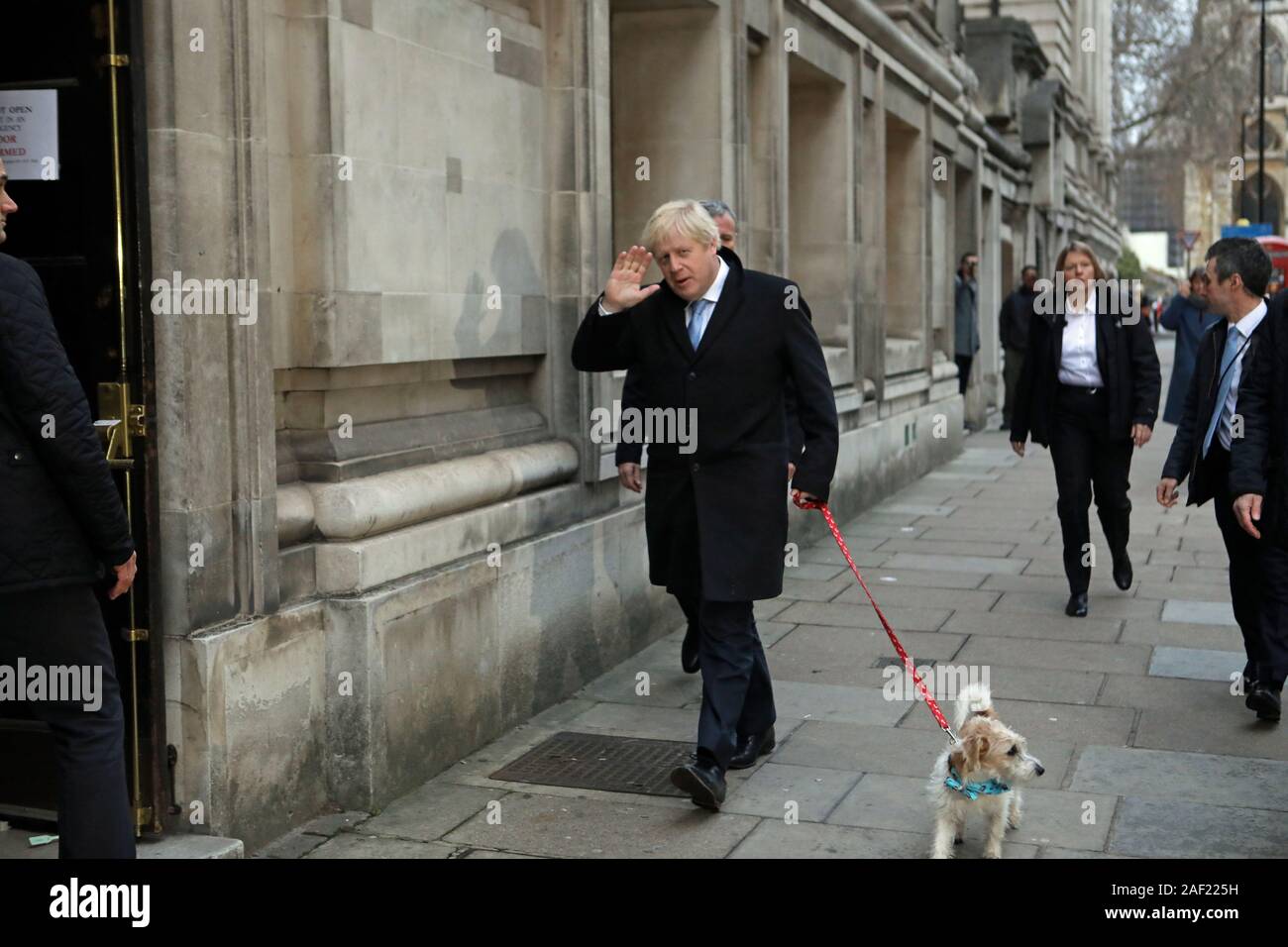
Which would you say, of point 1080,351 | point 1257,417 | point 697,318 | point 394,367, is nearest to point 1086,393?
point 1080,351

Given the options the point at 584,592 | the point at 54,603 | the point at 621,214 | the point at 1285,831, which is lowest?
the point at 1285,831

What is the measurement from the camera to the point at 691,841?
16.8ft

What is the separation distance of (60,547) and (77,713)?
1.31 feet

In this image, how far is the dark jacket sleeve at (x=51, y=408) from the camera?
3.82m

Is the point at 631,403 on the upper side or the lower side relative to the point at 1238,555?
upper

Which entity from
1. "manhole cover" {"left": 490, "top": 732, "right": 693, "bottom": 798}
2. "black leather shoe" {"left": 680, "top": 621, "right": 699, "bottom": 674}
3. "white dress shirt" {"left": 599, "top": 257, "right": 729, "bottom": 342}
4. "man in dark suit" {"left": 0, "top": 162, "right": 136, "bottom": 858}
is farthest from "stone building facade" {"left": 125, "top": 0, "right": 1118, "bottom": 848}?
"white dress shirt" {"left": 599, "top": 257, "right": 729, "bottom": 342}

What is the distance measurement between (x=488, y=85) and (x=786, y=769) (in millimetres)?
3011

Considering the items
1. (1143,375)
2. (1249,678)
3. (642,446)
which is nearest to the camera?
(642,446)

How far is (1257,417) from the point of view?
Result: 6.20 m

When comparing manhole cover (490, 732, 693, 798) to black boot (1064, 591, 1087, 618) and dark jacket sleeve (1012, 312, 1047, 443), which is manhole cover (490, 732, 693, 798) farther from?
dark jacket sleeve (1012, 312, 1047, 443)

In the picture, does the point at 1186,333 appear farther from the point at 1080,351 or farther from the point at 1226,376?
the point at 1226,376

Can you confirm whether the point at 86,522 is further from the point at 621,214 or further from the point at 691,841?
the point at 621,214

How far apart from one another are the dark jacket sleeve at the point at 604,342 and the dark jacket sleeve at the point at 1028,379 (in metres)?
3.69
